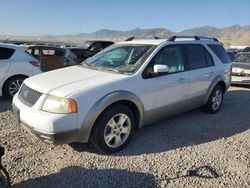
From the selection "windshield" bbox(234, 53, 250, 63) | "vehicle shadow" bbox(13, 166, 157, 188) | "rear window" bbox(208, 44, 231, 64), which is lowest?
"vehicle shadow" bbox(13, 166, 157, 188)

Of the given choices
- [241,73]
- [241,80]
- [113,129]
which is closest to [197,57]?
[113,129]

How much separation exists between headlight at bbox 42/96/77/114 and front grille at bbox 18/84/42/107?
0.89ft

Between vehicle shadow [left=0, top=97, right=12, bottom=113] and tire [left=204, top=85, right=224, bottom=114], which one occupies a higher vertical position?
tire [left=204, top=85, right=224, bottom=114]

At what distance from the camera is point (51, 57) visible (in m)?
Answer: 11.0

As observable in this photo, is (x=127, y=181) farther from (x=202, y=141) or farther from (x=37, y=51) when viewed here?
(x=37, y=51)

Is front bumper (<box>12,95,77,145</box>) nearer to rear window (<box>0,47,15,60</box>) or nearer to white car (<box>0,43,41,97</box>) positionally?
white car (<box>0,43,41,97</box>)

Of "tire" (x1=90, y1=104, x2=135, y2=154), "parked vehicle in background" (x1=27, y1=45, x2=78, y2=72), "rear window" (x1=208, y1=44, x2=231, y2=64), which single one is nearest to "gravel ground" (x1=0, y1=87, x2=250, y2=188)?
"tire" (x1=90, y1=104, x2=135, y2=154)

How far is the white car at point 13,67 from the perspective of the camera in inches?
278

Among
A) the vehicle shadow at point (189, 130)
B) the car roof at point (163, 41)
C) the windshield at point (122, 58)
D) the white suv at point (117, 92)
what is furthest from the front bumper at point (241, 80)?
the windshield at point (122, 58)

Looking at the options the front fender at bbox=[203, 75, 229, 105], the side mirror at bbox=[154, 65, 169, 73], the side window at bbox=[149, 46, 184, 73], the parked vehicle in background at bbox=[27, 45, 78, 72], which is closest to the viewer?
the side mirror at bbox=[154, 65, 169, 73]

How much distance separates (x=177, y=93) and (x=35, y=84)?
242cm

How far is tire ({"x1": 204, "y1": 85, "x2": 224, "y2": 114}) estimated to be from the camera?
6.18 metres

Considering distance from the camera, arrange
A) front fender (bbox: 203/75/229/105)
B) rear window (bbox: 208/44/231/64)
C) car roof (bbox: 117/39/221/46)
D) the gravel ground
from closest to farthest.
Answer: the gravel ground
car roof (bbox: 117/39/221/46)
front fender (bbox: 203/75/229/105)
rear window (bbox: 208/44/231/64)

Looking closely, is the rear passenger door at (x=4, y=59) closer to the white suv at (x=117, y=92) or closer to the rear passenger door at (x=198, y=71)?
the white suv at (x=117, y=92)
